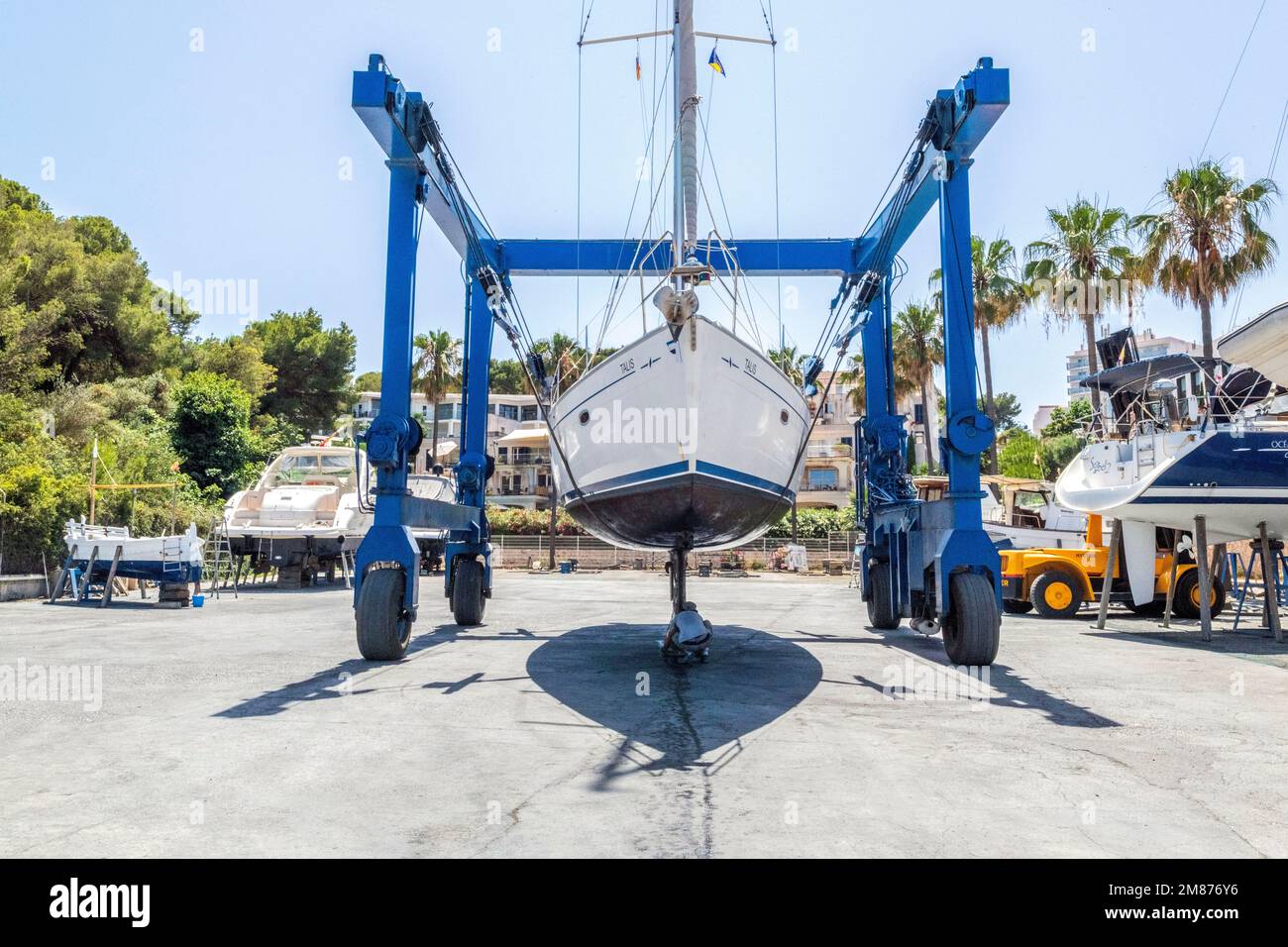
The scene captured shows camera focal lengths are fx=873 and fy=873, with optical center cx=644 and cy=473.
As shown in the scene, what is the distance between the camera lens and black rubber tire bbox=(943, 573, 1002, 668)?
7.60 metres

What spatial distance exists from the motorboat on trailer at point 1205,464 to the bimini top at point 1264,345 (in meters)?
0.01

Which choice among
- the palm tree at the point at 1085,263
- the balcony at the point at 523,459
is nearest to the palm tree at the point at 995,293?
the palm tree at the point at 1085,263

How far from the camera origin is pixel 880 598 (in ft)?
39.3

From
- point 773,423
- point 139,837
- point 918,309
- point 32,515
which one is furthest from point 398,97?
point 918,309

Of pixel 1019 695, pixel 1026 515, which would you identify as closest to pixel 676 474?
pixel 1019 695

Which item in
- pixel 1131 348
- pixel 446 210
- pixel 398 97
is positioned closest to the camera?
pixel 398 97

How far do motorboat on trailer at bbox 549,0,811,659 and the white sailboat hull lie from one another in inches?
0.5

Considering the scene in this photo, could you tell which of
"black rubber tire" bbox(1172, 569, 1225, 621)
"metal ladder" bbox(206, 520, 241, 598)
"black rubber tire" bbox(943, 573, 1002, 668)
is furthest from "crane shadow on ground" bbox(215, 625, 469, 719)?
"black rubber tire" bbox(1172, 569, 1225, 621)

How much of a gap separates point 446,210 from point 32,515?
10.9 metres

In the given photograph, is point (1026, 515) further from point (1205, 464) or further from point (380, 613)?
point (380, 613)

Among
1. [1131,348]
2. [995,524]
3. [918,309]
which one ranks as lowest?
[995,524]

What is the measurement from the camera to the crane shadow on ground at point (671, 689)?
491cm

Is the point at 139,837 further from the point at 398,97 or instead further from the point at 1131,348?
the point at 1131,348

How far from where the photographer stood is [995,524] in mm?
19312
